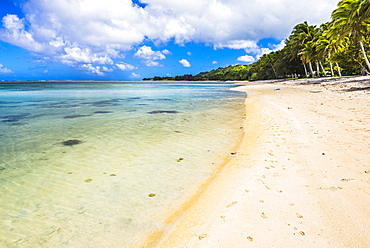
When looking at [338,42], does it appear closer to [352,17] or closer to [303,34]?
[352,17]

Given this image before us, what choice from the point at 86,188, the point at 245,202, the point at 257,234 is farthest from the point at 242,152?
the point at 86,188

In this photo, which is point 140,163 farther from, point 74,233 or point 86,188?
point 74,233

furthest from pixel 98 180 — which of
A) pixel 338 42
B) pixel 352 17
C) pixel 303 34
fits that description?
pixel 303 34

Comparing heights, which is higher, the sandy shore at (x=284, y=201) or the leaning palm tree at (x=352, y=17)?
the leaning palm tree at (x=352, y=17)

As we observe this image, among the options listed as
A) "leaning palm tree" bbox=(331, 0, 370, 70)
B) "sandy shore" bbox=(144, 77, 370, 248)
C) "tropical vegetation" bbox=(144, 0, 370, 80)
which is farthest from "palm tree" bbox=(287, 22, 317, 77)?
"sandy shore" bbox=(144, 77, 370, 248)

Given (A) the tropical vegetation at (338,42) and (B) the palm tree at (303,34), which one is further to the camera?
(B) the palm tree at (303,34)

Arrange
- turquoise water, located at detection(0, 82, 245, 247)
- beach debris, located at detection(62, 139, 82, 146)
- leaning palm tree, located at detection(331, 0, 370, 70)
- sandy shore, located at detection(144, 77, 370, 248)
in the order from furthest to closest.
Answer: leaning palm tree, located at detection(331, 0, 370, 70) < beach debris, located at detection(62, 139, 82, 146) < turquoise water, located at detection(0, 82, 245, 247) < sandy shore, located at detection(144, 77, 370, 248)

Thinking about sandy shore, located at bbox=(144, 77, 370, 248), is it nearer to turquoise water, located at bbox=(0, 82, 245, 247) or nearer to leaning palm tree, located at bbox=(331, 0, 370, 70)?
turquoise water, located at bbox=(0, 82, 245, 247)

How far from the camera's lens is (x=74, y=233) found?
10.5 ft

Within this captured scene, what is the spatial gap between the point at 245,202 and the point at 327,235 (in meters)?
1.17

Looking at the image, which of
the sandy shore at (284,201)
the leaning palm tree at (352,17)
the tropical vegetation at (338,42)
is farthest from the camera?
the tropical vegetation at (338,42)

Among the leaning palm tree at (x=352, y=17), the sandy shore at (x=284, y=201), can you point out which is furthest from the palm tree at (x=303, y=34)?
the sandy shore at (x=284, y=201)

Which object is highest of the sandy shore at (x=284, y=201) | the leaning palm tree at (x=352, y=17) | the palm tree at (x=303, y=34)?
the palm tree at (x=303, y=34)

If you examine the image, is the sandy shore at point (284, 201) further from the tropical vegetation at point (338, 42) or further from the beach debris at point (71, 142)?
the tropical vegetation at point (338, 42)
